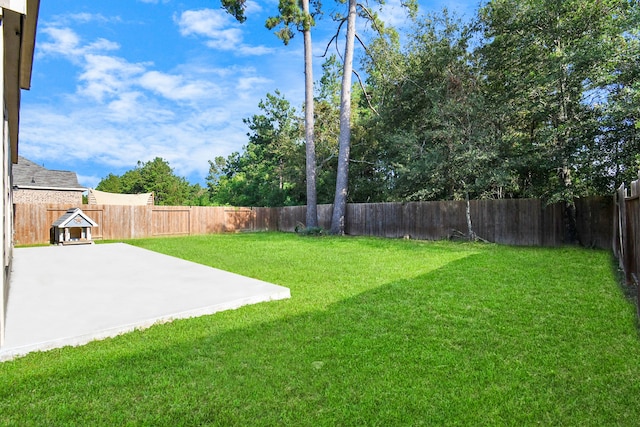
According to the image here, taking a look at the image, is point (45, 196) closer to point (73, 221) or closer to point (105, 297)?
point (73, 221)

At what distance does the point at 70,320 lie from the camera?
2.88 metres

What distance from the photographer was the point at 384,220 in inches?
501

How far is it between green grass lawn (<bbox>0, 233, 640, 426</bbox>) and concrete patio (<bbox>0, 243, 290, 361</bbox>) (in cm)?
19

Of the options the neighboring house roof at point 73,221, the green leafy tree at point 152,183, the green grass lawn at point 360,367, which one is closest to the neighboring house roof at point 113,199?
the neighboring house roof at point 73,221

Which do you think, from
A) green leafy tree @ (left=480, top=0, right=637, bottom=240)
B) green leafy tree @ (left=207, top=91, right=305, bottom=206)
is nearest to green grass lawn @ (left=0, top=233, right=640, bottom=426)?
green leafy tree @ (left=480, top=0, right=637, bottom=240)

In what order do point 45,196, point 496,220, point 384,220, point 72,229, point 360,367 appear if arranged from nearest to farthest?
1. point 360,367
2. point 496,220
3. point 72,229
4. point 384,220
5. point 45,196

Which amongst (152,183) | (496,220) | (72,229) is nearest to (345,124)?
(496,220)

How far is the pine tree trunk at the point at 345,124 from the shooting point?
526 inches

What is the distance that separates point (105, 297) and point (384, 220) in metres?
10.2

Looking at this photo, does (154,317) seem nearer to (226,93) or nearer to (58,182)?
(58,182)

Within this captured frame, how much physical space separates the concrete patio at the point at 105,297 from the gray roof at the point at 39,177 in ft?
46.2

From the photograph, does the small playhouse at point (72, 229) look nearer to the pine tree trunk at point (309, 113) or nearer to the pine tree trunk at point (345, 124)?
the pine tree trunk at point (309, 113)

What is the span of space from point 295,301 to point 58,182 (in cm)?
→ 1925

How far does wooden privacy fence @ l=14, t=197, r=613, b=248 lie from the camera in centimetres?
889
